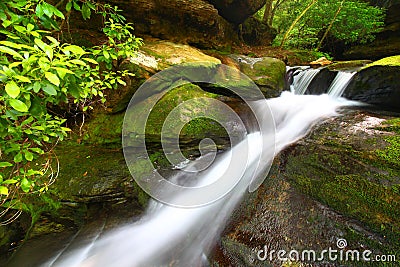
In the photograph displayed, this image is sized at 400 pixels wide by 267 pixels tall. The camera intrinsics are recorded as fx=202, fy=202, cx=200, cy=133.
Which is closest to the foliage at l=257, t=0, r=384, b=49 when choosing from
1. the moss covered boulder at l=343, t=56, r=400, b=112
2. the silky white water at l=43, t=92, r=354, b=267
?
the moss covered boulder at l=343, t=56, r=400, b=112

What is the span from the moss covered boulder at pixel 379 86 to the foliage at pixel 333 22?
4.42m

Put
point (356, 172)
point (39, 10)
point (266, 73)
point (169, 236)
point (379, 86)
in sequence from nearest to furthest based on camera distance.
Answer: point (39, 10), point (356, 172), point (169, 236), point (379, 86), point (266, 73)

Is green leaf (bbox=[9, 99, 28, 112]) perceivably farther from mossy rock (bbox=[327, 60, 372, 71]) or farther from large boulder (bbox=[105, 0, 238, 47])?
mossy rock (bbox=[327, 60, 372, 71])

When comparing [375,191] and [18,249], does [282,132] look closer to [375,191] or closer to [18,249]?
[375,191]

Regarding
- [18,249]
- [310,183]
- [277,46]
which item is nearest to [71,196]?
[18,249]

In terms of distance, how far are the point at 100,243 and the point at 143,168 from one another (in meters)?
1.02

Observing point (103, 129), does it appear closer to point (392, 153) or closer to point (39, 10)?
point (39, 10)

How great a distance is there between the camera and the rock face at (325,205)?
164 centimetres

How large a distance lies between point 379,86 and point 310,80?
1.84 meters

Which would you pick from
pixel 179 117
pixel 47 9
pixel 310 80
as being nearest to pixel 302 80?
pixel 310 80

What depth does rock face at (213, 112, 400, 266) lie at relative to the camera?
164 cm

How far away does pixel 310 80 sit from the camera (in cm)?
564

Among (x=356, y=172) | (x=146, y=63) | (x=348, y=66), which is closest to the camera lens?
A: (x=356, y=172)

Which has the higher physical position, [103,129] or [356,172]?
[356,172]
